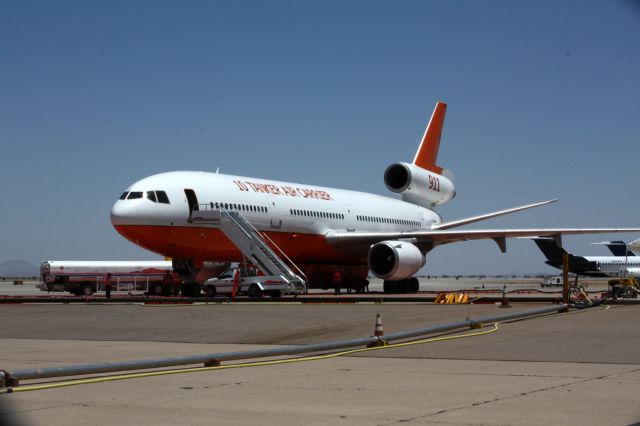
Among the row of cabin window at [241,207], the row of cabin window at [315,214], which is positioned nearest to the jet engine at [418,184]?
the row of cabin window at [315,214]

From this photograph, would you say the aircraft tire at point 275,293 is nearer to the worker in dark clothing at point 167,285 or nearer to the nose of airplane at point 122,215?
the nose of airplane at point 122,215

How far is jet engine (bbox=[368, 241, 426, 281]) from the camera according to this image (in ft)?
111

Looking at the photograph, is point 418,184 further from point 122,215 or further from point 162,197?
point 122,215

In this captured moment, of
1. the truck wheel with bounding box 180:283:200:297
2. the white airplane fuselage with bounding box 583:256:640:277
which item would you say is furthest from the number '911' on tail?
the white airplane fuselage with bounding box 583:256:640:277

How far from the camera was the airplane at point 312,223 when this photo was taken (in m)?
29.9

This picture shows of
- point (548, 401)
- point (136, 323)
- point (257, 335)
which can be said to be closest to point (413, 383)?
point (548, 401)

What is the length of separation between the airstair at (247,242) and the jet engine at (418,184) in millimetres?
14952

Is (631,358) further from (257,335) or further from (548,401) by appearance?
(257,335)

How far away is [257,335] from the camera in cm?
1656

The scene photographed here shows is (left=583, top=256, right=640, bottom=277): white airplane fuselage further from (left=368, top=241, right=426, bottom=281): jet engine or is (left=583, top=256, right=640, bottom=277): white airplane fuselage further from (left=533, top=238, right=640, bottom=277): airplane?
(left=368, top=241, right=426, bottom=281): jet engine

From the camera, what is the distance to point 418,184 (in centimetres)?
4572

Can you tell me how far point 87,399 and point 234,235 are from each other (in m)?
22.0

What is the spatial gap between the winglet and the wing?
32.9 feet

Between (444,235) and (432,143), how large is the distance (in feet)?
44.1
